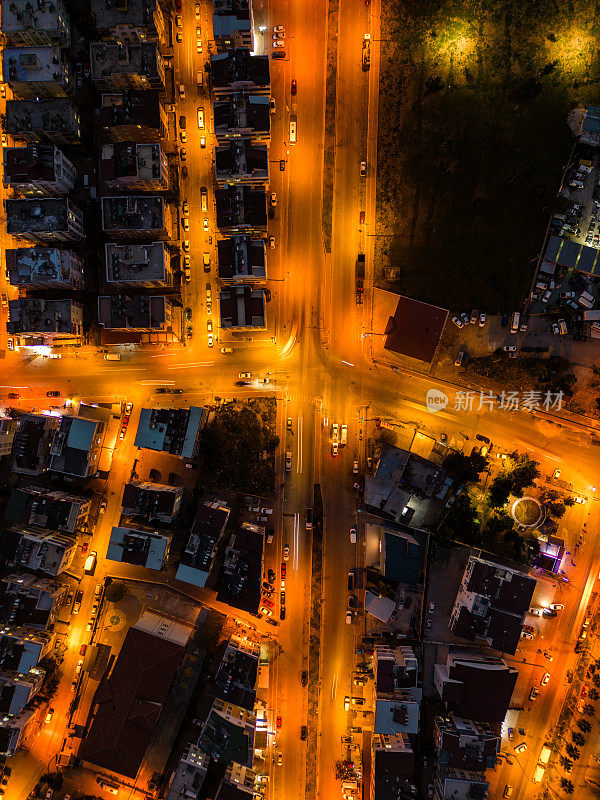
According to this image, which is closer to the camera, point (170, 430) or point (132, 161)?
point (132, 161)

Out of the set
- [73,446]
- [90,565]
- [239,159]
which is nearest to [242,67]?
[239,159]

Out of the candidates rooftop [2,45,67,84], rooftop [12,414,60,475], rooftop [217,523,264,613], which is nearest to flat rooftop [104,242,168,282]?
rooftop [12,414,60,475]

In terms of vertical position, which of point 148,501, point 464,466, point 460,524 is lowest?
point 460,524

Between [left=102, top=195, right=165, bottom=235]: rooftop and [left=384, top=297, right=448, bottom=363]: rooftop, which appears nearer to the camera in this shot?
[left=102, top=195, right=165, bottom=235]: rooftop

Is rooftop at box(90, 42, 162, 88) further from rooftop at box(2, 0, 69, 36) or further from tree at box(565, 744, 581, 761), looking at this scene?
tree at box(565, 744, 581, 761)

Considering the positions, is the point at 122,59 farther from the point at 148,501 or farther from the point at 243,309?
the point at 148,501

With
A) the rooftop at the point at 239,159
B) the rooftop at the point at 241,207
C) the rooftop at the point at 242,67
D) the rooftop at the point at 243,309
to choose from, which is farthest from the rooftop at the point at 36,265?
the rooftop at the point at 242,67

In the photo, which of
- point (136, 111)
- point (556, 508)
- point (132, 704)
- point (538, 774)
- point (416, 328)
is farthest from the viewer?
point (556, 508)
